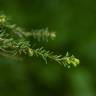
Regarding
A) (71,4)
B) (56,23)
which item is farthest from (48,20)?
(71,4)

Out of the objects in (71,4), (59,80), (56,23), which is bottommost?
(59,80)

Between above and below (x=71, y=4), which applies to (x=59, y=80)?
below

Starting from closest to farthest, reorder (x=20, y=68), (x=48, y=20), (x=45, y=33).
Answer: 1. (x=45, y=33)
2. (x=20, y=68)
3. (x=48, y=20)

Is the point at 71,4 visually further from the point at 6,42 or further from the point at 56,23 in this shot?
the point at 6,42

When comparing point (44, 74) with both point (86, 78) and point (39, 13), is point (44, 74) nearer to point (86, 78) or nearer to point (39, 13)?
point (86, 78)

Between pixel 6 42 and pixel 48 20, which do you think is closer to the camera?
pixel 6 42

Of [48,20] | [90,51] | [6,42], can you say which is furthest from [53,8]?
[6,42]

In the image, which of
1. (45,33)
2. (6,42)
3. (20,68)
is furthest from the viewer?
(20,68)
